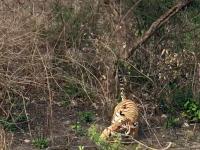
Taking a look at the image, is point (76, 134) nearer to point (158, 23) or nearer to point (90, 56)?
point (90, 56)

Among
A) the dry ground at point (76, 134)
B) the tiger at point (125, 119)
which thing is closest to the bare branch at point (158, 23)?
the tiger at point (125, 119)

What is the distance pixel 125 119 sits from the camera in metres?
7.18

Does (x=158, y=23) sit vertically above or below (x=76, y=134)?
above

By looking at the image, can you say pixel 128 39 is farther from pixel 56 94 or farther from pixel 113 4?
pixel 56 94

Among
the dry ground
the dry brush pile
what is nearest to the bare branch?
the dry brush pile

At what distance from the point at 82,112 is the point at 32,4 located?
1.90 m

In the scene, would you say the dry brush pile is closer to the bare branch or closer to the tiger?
the bare branch

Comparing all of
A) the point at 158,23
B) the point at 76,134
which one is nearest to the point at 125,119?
the point at 76,134

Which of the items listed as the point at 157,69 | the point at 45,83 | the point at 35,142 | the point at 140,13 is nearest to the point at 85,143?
the point at 35,142

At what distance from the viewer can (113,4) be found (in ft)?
28.6

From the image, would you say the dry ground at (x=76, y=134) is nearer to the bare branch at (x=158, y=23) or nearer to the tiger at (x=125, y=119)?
the tiger at (x=125, y=119)

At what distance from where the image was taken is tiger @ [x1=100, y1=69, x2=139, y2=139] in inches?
275

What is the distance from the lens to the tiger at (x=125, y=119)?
699cm

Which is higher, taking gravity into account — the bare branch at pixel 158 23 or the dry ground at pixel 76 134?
the bare branch at pixel 158 23
